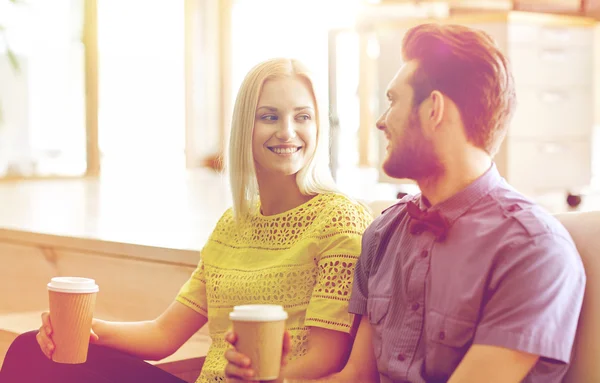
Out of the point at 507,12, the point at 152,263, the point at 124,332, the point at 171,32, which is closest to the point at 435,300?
the point at 124,332

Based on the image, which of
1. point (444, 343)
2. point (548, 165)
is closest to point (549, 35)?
point (548, 165)

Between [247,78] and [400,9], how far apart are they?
2.28m

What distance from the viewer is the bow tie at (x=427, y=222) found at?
4.42 ft

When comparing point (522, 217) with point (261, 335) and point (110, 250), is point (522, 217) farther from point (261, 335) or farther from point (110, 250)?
point (110, 250)

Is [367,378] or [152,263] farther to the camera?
[152,263]

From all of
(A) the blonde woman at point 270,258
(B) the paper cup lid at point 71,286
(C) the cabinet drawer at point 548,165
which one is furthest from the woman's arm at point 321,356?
(C) the cabinet drawer at point 548,165

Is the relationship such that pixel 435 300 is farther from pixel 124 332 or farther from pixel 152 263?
pixel 152 263

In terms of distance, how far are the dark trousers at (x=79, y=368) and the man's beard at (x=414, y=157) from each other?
0.82 meters

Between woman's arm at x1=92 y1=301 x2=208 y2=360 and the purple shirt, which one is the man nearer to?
the purple shirt

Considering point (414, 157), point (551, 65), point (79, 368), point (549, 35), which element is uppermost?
point (549, 35)

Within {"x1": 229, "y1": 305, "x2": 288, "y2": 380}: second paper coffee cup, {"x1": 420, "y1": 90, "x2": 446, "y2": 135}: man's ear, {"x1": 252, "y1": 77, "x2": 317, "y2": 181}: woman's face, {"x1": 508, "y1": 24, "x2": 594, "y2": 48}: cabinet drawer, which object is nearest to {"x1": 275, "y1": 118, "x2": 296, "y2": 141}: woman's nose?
{"x1": 252, "y1": 77, "x2": 317, "y2": 181}: woman's face

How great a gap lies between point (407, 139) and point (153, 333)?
923mm

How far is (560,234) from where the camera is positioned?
1.26 metres

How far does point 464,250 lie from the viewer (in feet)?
4.29
